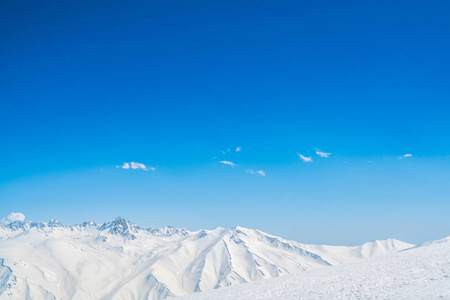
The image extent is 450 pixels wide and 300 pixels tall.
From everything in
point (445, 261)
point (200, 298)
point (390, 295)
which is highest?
point (445, 261)

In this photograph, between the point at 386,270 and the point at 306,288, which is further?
the point at 386,270

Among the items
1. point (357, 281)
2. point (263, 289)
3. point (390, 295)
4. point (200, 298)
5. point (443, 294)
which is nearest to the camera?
point (443, 294)

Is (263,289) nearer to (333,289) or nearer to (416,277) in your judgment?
(333,289)

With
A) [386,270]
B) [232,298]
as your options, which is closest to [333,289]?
[386,270]

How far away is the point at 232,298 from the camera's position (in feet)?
113

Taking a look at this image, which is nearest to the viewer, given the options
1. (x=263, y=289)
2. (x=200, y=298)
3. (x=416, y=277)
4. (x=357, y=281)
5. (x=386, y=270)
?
(x=416, y=277)

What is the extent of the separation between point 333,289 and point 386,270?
9071 millimetres

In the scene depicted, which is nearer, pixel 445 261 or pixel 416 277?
pixel 416 277

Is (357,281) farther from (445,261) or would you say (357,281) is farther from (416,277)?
(445,261)

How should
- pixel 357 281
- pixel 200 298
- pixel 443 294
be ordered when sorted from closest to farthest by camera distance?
pixel 443 294 → pixel 357 281 → pixel 200 298

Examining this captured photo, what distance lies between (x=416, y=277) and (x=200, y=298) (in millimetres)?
25812

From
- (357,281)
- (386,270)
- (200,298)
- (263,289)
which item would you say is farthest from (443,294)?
(200,298)

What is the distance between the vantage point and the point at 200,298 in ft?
130

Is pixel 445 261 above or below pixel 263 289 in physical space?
above
